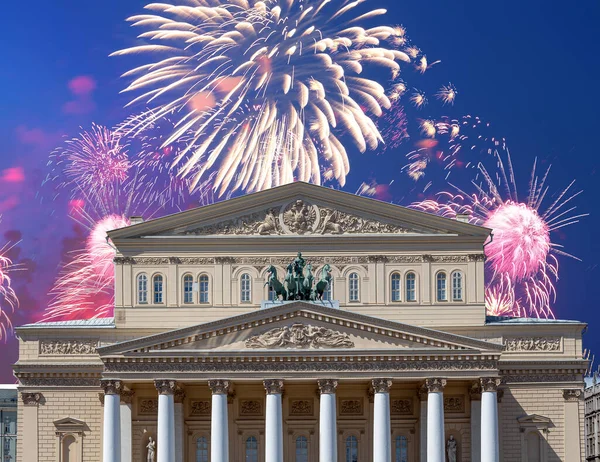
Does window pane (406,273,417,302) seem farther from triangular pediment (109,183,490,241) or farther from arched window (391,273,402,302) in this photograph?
triangular pediment (109,183,490,241)

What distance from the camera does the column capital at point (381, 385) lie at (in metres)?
80.2

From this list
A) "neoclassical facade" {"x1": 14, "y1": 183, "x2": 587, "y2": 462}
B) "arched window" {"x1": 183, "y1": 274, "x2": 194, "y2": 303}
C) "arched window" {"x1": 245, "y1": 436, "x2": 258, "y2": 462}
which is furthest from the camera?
"arched window" {"x1": 183, "y1": 274, "x2": 194, "y2": 303}

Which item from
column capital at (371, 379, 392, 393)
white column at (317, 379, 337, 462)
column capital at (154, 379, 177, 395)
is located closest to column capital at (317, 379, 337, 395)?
white column at (317, 379, 337, 462)

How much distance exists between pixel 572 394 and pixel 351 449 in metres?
12.3

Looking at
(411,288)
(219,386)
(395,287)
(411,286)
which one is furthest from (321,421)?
(411,286)

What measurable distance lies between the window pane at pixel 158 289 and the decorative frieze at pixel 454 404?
16.7 meters

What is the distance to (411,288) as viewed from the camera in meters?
87.9

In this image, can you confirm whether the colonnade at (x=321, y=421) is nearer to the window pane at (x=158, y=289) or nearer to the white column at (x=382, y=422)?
Result: the white column at (x=382, y=422)

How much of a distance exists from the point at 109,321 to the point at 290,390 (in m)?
11.7

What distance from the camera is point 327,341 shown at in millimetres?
80312

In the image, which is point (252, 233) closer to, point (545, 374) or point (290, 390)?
point (290, 390)

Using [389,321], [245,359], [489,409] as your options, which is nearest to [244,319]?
[245,359]

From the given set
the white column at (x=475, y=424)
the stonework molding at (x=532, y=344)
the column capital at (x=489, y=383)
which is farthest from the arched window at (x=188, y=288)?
the stonework molding at (x=532, y=344)

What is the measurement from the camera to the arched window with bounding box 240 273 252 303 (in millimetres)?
87688
